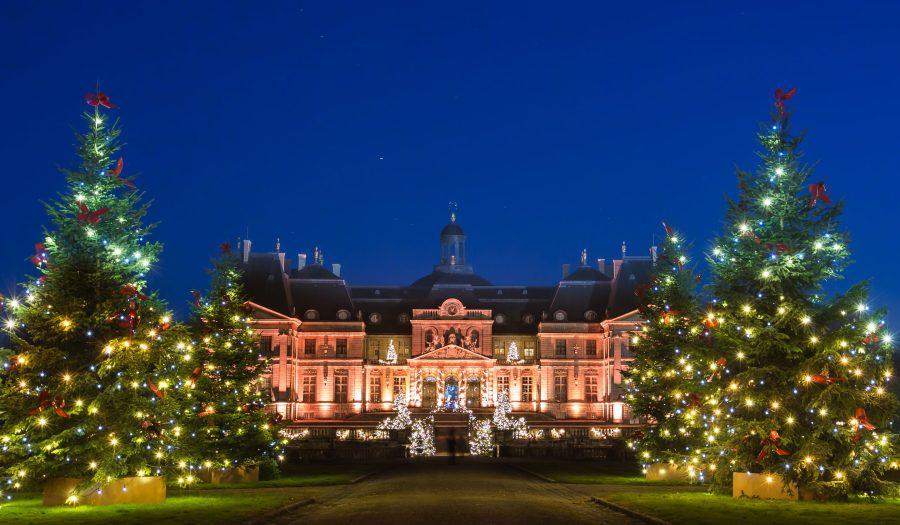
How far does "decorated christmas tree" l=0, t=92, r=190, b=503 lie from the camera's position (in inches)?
795

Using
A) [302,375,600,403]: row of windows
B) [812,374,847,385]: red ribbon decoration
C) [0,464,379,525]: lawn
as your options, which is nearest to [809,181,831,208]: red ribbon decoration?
[812,374,847,385]: red ribbon decoration

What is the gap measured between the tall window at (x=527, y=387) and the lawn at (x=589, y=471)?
29565 millimetres

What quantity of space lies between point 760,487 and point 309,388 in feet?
167

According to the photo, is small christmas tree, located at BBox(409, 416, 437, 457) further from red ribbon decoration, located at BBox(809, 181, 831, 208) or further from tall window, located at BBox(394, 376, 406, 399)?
red ribbon decoration, located at BBox(809, 181, 831, 208)

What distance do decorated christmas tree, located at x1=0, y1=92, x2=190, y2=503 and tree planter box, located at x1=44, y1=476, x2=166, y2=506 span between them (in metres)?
0.20

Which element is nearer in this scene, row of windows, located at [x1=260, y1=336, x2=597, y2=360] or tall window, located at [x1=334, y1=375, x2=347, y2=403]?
tall window, located at [x1=334, y1=375, x2=347, y2=403]

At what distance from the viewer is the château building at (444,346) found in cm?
6838

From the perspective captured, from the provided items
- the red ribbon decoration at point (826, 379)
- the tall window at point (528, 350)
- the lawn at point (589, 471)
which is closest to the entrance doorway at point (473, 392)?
the tall window at point (528, 350)

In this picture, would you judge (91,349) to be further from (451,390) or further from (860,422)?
(451,390)

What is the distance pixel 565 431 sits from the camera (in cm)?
5662

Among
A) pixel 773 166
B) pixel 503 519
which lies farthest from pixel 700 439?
pixel 503 519

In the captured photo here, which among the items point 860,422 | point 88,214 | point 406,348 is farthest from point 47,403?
point 406,348

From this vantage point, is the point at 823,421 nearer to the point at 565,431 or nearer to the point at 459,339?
the point at 565,431

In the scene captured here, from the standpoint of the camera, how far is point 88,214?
21406mm
